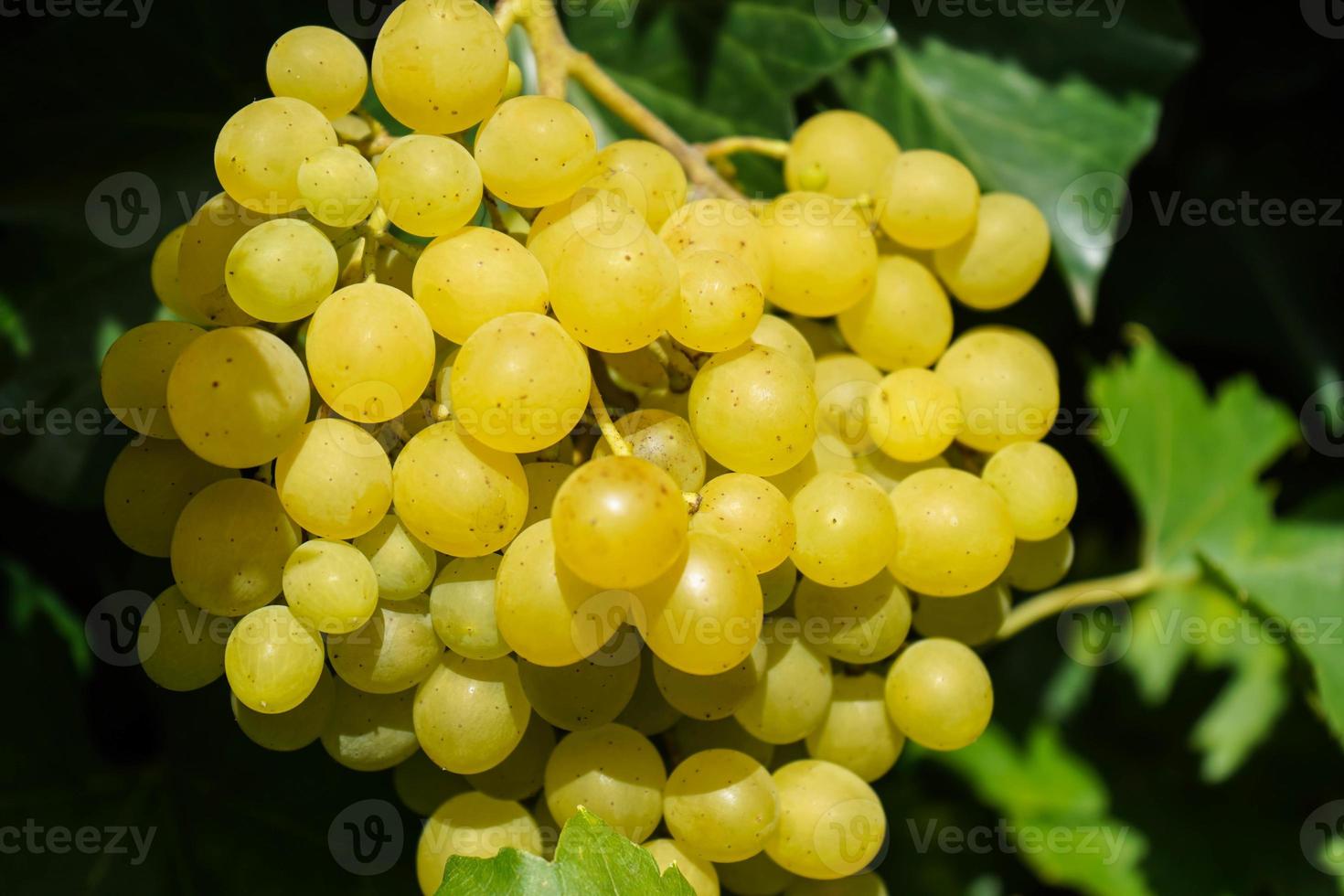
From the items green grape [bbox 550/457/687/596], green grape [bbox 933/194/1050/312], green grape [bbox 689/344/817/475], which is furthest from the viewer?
green grape [bbox 933/194/1050/312]

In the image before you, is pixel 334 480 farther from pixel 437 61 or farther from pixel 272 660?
pixel 437 61

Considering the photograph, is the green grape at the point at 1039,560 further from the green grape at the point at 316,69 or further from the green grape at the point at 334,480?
the green grape at the point at 316,69

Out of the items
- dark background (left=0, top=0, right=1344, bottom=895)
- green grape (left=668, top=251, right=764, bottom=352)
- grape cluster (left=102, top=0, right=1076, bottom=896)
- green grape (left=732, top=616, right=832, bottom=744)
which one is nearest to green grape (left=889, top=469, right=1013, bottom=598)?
grape cluster (left=102, top=0, right=1076, bottom=896)

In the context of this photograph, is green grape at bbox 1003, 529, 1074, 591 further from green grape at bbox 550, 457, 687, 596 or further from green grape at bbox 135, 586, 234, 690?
green grape at bbox 135, 586, 234, 690

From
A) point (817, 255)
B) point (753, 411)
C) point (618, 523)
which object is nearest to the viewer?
point (618, 523)

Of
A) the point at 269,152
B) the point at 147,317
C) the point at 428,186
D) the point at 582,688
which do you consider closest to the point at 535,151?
the point at 428,186

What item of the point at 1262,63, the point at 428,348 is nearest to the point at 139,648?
the point at 428,348
